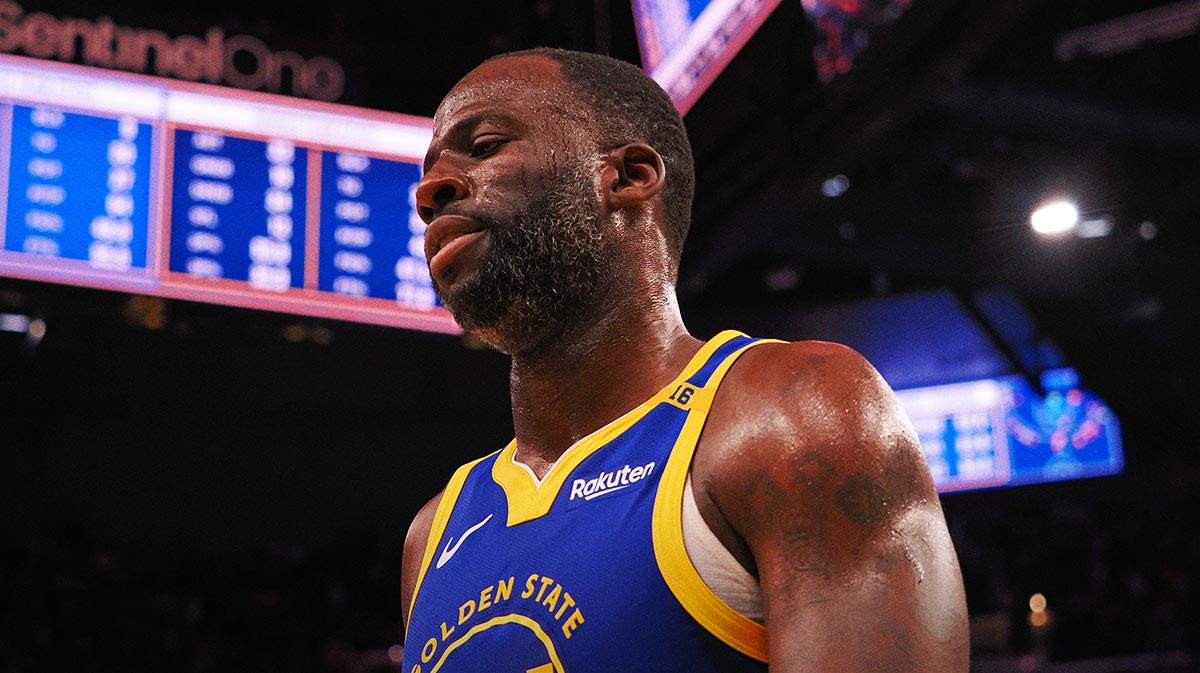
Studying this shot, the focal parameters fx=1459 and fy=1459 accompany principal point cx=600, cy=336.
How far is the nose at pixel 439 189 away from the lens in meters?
1.94

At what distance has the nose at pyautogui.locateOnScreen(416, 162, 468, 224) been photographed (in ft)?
6.38

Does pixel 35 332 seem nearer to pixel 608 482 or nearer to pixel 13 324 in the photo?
pixel 13 324

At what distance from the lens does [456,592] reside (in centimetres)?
184

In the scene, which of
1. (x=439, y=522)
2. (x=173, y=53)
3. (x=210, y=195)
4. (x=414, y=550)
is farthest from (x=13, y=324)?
(x=439, y=522)

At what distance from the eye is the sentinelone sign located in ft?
11.9

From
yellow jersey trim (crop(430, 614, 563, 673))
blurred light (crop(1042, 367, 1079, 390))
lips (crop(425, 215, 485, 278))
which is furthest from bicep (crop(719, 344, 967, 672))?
blurred light (crop(1042, 367, 1079, 390))

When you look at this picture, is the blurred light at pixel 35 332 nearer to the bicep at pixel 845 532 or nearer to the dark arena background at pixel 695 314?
the dark arena background at pixel 695 314

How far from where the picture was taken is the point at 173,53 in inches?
212

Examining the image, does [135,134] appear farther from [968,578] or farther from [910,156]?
[968,578]

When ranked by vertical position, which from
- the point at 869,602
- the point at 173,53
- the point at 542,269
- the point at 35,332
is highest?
the point at 35,332

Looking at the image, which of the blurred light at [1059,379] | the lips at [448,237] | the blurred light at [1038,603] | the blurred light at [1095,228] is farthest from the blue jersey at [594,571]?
the blurred light at [1038,603]

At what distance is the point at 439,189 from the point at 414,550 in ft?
1.90

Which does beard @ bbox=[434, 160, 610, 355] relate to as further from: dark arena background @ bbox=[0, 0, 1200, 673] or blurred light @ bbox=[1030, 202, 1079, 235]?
blurred light @ bbox=[1030, 202, 1079, 235]

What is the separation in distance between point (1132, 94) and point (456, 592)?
549 cm
